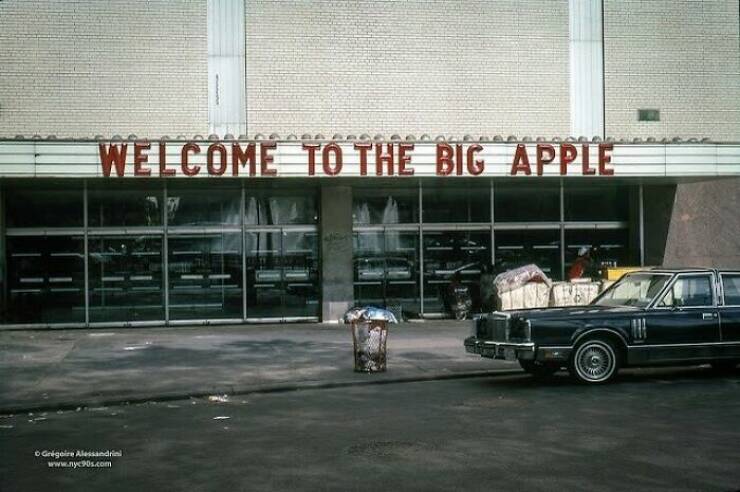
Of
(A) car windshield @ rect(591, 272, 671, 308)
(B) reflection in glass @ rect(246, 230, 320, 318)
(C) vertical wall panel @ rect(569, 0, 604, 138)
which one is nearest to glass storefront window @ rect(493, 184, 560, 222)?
→ (C) vertical wall panel @ rect(569, 0, 604, 138)

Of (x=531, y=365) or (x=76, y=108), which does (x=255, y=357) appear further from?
(x=76, y=108)

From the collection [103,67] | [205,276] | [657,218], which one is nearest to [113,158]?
[103,67]

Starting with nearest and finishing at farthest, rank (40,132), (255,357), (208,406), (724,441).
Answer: (724,441), (208,406), (255,357), (40,132)

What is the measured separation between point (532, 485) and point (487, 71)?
16921 mm

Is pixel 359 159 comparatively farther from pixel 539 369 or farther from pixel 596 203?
pixel 539 369

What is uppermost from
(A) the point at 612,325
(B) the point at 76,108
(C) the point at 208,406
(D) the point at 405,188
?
(B) the point at 76,108

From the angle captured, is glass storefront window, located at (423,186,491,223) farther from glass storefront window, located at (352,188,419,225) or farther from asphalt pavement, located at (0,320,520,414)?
asphalt pavement, located at (0,320,520,414)

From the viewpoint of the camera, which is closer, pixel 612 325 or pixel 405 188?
pixel 612 325

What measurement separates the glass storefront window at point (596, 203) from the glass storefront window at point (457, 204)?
6.96 feet

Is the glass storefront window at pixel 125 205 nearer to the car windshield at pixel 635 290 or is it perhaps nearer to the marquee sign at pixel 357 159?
the marquee sign at pixel 357 159

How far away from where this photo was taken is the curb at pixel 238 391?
38.4ft

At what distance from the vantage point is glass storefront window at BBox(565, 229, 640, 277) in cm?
2417

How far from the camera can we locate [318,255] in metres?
22.9

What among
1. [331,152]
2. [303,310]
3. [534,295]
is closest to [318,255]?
[303,310]
